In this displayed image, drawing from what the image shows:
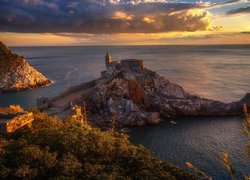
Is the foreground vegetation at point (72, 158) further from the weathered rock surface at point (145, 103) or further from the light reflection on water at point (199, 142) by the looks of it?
the weathered rock surface at point (145, 103)

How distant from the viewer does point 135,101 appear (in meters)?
51.1

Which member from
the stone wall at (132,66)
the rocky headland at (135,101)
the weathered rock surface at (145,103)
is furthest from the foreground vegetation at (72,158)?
the stone wall at (132,66)

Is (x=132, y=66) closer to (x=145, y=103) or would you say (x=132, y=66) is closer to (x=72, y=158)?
(x=145, y=103)

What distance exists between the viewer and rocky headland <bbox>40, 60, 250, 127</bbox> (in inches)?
1747

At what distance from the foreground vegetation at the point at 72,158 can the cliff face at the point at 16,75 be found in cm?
5545

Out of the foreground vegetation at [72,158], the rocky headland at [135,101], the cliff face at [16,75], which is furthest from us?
the cliff face at [16,75]

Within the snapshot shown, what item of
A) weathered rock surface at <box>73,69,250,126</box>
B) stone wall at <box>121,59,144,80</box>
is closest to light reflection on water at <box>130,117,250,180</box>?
weathered rock surface at <box>73,69,250,126</box>

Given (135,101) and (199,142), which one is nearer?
(199,142)

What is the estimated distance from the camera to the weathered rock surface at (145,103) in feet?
147

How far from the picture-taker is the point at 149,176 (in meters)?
12.9

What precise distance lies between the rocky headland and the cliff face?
22815mm

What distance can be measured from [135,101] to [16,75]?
111ft

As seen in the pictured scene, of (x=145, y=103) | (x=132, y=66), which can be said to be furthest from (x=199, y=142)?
(x=132, y=66)

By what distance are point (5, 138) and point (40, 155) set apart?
12.2ft
